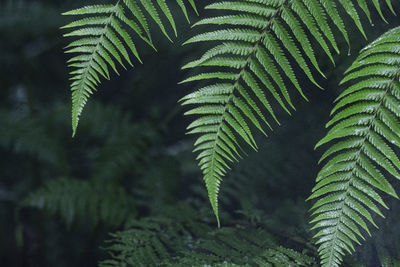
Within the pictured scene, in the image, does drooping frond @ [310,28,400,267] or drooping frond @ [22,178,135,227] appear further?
drooping frond @ [22,178,135,227]

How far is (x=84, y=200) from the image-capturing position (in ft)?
6.07

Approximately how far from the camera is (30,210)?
2.46 metres

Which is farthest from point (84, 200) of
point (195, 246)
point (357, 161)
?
point (357, 161)

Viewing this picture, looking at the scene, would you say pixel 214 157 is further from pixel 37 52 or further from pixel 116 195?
pixel 37 52

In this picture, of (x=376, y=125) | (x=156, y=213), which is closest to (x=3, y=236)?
(x=156, y=213)

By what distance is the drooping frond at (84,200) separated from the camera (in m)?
1.83

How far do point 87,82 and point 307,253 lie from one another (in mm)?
771

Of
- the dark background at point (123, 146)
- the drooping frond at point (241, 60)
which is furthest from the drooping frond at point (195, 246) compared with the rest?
the drooping frond at point (241, 60)

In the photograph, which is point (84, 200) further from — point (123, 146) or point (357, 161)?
point (357, 161)

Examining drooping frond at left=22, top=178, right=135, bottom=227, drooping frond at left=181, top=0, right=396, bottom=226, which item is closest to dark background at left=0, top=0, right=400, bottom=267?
drooping frond at left=22, top=178, right=135, bottom=227

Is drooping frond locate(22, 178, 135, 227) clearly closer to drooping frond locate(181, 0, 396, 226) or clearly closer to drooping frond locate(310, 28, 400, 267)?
drooping frond locate(181, 0, 396, 226)

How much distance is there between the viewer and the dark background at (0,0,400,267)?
4.96 feet

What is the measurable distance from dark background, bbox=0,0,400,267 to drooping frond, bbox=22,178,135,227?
0.06m

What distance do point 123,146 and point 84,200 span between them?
37 centimetres
